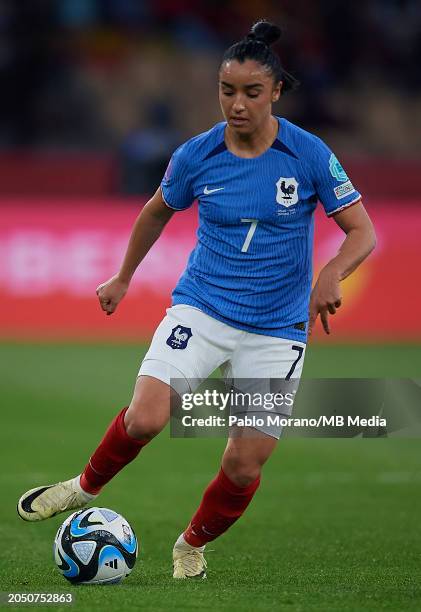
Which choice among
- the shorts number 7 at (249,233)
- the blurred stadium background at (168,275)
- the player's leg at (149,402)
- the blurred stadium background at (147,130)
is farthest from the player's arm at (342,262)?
the blurred stadium background at (147,130)

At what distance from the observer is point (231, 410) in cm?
563

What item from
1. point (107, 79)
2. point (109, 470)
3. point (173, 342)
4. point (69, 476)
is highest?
point (107, 79)

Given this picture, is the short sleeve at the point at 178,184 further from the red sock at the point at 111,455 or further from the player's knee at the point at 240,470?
the player's knee at the point at 240,470

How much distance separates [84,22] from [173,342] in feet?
52.4

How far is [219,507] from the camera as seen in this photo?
5.75m

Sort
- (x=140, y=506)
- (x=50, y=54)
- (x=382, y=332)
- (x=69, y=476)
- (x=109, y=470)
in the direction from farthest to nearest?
(x=50, y=54), (x=382, y=332), (x=69, y=476), (x=140, y=506), (x=109, y=470)

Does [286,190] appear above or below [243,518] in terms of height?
above

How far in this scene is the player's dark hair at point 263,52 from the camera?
17.8 feet

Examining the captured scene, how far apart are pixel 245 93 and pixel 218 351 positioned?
113 cm

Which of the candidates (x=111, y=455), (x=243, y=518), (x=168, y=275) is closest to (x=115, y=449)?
(x=111, y=455)

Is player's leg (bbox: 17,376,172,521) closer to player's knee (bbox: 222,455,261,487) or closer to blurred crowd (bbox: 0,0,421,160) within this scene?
player's knee (bbox: 222,455,261,487)

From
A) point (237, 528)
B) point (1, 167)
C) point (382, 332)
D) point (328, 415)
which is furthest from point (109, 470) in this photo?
point (1, 167)

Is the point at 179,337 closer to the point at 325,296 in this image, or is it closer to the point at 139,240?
the point at 139,240

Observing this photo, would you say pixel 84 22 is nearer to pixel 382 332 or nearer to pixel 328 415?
pixel 382 332
